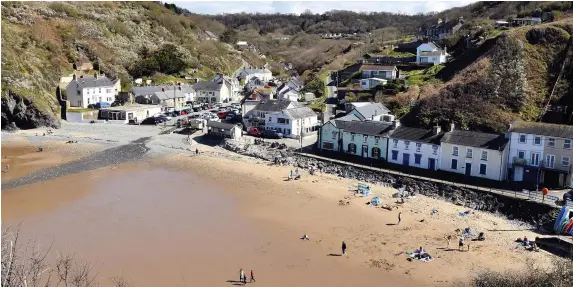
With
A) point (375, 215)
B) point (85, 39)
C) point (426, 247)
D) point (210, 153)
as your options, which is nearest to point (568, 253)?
point (426, 247)

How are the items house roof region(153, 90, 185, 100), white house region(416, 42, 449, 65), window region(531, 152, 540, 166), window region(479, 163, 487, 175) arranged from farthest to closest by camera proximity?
1. house roof region(153, 90, 185, 100)
2. white house region(416, 42, 449, 65)
3. window region(479, 163, 487, 175)
4. window region(531, 152, 540, 166)

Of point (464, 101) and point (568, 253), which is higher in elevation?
point (464, 101)

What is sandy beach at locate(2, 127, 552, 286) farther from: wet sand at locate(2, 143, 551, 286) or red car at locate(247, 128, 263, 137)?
red car at locate(247, 128, 263, 137)

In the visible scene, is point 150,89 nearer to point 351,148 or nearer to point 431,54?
point 351,148

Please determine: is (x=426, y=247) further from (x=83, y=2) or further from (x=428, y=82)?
(x=83, y=2)

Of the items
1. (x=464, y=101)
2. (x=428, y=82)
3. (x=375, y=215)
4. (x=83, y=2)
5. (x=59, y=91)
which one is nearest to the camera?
(x=375, y=215)

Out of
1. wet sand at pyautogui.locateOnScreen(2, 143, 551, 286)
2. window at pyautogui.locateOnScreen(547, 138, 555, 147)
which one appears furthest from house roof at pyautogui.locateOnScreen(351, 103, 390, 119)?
window at pyautogui.locateOnScreen(547, 138, 555, 147)

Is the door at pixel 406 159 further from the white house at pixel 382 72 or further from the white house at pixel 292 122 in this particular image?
the white house at pixel 382 72

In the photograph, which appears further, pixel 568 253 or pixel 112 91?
pixel 112 91
